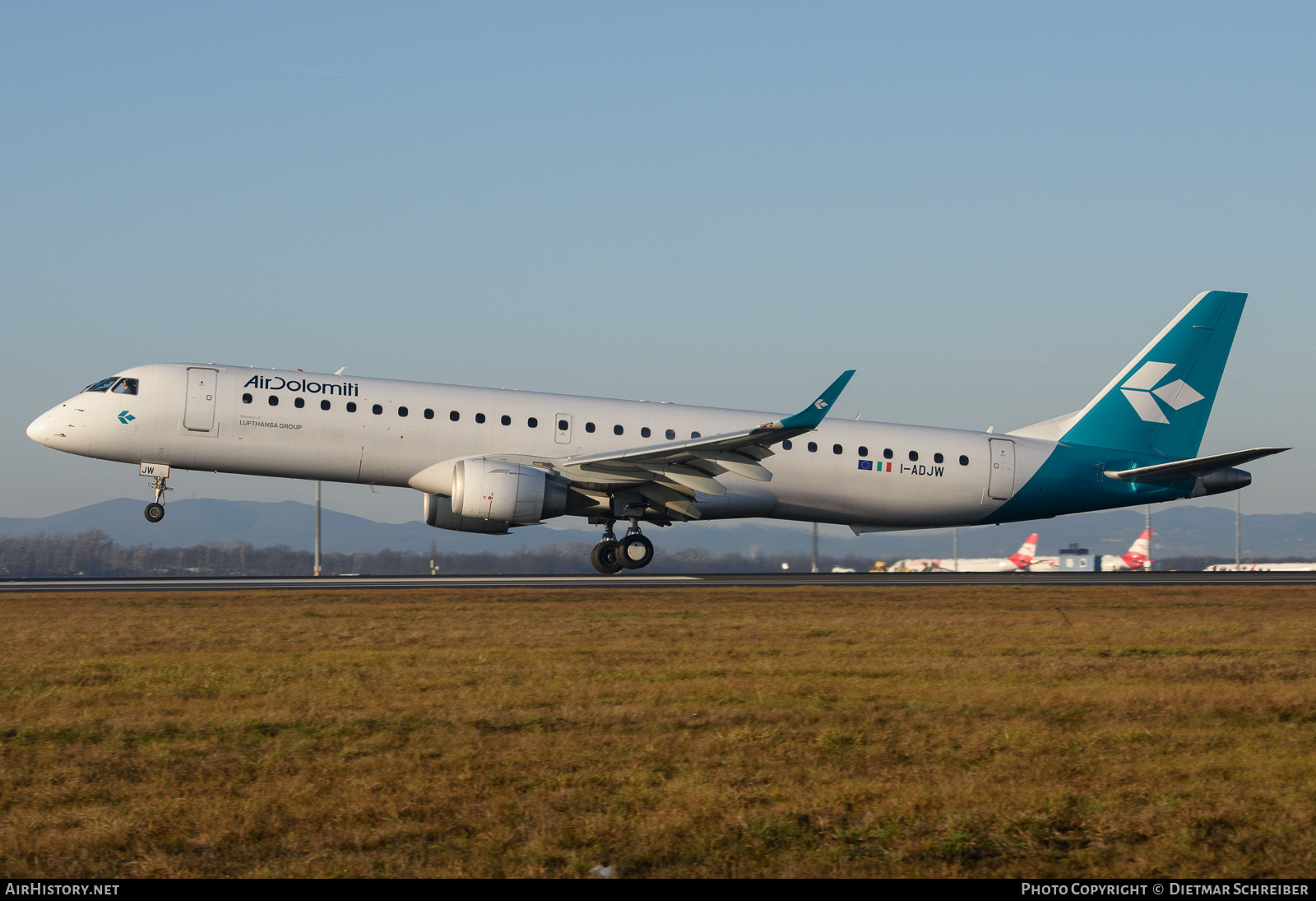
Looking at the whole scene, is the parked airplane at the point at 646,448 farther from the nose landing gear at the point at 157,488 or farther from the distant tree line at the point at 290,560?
the distant tree line at the point at 290,560

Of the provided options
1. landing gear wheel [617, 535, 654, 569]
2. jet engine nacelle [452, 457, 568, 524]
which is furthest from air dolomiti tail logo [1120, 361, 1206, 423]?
jet engine nacelle [452, 457, 568, 524]

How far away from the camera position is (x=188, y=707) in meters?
10.3

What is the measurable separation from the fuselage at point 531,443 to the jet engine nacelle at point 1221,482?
1.06 feet

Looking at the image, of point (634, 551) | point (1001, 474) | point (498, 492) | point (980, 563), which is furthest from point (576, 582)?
point (980, 563)

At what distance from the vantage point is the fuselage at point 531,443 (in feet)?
89.6

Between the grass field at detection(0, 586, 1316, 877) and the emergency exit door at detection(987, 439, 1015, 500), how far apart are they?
15.7 meters

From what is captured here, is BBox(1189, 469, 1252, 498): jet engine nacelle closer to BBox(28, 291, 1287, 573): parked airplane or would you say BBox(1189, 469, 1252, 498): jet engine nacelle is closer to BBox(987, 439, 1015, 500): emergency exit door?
BBox(28, 291, 1287, 573): parked airplane

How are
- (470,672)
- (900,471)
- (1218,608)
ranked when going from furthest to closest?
1. (900,471)
2. (1218,608)
3. (470,672)

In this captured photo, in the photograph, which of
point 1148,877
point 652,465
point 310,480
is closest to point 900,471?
point 652,465

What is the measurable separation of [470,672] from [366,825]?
6079mm

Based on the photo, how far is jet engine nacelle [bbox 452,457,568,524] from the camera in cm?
2719

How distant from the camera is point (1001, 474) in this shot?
32906mm

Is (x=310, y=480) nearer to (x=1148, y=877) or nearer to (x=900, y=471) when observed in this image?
(x=900, y=471)
